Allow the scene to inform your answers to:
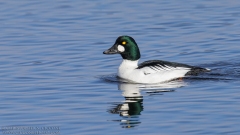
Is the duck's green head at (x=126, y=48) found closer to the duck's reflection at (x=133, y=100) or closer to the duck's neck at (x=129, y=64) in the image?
the duck's neck at (x=129, y=64)

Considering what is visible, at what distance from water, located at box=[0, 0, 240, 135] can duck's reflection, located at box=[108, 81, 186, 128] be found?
0.02 meters

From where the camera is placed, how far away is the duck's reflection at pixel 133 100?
1567 centimetres

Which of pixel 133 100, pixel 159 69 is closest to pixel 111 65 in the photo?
pixel 159 69

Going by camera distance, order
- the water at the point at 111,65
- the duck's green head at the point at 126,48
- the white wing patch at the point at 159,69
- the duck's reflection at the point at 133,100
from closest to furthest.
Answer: the water at the point at 111,65
the duck's reflection at the point at 133,100
the white wing patch at the point at 159,69
the duck's green head at the point at 126,48

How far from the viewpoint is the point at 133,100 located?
17.5m

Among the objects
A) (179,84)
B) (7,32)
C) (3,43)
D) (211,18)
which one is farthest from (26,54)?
(211,18)

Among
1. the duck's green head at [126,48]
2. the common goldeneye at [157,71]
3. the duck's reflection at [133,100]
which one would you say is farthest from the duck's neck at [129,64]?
the duck's reflection at [133,100]

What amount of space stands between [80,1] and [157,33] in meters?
6.35

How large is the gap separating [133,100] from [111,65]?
4441 millimetres

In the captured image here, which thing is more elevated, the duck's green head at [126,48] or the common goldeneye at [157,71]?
the duck's green head at [126,48]

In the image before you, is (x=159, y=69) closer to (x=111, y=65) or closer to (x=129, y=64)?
(x=129, y=64)

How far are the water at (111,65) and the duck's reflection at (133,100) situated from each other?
0.02m

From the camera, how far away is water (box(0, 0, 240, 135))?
15.4 meters

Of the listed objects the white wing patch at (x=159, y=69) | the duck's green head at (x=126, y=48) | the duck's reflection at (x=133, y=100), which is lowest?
the duck's reflection at (x=133, y=100)
